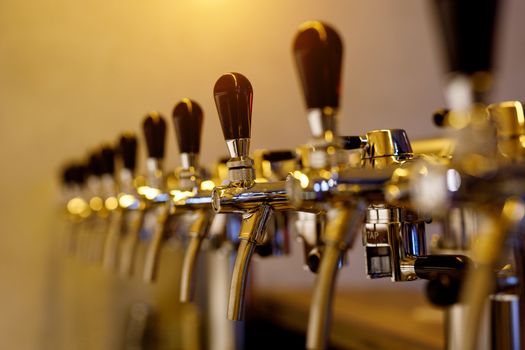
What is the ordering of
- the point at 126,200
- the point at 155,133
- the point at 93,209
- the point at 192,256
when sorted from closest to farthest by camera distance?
the point at 192,256 < the point at 155,133 < the point at 126,200 < the point at 93,209

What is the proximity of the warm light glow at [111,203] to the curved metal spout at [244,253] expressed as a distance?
0.60 m

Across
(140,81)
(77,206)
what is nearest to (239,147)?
(140,81)

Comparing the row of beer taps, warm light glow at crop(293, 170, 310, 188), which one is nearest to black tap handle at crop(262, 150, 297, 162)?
the row of beer taps

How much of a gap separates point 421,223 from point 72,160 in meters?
1.33

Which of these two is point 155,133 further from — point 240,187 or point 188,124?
point 240,187

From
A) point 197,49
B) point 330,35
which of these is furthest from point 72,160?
point 330,35

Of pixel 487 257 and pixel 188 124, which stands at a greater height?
pixel 188 124

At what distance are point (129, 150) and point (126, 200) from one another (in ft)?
0.32

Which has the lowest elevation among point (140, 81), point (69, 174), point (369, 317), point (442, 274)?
point (369, 317)

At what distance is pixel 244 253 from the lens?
2.25ft

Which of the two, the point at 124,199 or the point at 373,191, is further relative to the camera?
the point at 124,199

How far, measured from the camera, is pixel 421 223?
0.75 meters

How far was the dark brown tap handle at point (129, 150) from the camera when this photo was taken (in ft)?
3.99

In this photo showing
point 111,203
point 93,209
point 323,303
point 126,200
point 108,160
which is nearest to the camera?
point 323,303
